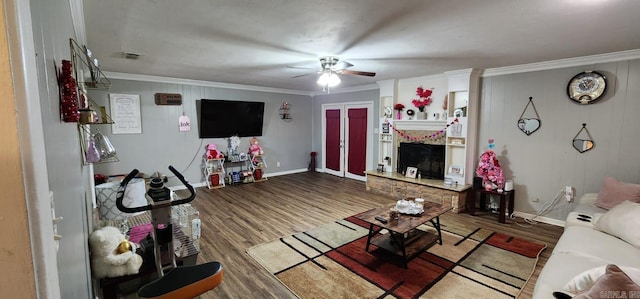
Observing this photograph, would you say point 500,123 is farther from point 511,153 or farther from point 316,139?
point 316,139

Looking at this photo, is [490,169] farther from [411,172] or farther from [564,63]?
[564,63]

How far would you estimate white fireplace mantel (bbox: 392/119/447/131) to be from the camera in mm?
5055

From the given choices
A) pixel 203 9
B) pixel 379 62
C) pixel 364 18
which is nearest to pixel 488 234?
pixel 379 62

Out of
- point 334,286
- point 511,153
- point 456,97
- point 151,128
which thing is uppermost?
point 456,97

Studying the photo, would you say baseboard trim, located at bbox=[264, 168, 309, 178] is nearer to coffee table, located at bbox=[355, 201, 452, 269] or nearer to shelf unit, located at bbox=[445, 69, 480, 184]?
shelf unit, located at bbox=[445, 69, 480, 184]

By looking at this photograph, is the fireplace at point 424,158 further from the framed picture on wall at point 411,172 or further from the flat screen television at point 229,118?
the flat screen television at point 229,118

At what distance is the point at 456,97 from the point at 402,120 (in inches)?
42.5

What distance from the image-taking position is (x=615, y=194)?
3.12m

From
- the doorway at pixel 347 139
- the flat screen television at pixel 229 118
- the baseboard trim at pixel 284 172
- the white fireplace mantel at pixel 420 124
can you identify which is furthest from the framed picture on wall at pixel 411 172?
the flat screen television at pixel 229 118

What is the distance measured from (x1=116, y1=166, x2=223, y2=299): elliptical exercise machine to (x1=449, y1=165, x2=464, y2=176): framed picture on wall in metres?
4.22

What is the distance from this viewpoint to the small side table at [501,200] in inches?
159

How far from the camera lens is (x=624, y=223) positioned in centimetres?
241

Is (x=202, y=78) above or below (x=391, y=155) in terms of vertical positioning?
above

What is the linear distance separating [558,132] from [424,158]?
196cm
